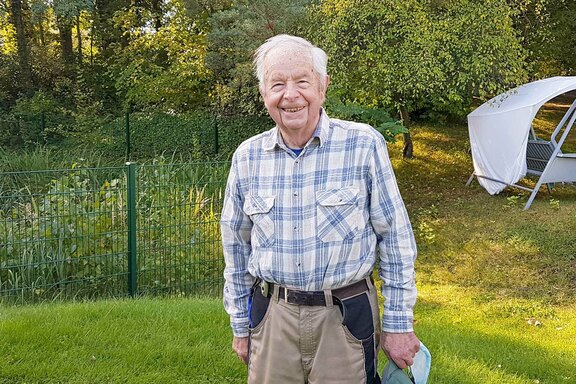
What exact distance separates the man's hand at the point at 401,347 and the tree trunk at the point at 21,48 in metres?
17.6

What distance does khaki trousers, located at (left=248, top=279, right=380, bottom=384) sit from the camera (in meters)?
2.02

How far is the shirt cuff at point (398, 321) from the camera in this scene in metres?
2.08

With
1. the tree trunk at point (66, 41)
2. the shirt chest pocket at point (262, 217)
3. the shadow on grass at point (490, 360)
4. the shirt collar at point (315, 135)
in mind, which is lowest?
the shadow on grass at point (490, 360)

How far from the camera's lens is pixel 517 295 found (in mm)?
6395

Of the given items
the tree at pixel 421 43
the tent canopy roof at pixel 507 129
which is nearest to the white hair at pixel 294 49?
the tree at pixel 421 43

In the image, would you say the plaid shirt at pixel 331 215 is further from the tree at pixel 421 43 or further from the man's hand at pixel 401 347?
the tree at pixel 421 43

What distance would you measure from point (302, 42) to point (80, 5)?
46.6 feet

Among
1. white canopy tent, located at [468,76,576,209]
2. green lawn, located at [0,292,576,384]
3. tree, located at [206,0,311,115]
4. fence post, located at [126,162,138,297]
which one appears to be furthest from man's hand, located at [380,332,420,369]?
tree, located at [206,0,311,115]

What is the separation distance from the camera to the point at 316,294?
2012 mm

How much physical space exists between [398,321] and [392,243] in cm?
28

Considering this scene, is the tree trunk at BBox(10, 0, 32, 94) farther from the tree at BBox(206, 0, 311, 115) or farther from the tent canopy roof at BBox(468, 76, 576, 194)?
the tent canopy roof at BBox(468, 76, 576, 194)

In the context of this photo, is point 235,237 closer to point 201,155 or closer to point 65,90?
point 201,155

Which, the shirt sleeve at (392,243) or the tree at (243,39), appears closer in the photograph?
the shirt sleeve at (392,243)

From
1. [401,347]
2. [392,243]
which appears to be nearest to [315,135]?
[392,243]
